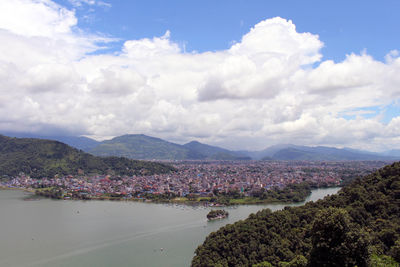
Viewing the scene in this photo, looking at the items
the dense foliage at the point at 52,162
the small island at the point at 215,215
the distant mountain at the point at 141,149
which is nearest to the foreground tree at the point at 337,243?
the small island at the point at 215,215

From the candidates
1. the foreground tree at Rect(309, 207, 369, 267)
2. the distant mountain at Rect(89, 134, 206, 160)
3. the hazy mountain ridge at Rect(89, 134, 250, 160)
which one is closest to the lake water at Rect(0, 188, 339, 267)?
the foreground tree at Rect(309, 207, 369, 267)

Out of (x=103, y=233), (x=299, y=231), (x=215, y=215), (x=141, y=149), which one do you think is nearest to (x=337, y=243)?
(x=299, y=231)

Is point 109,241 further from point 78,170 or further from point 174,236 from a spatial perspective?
point 78,170

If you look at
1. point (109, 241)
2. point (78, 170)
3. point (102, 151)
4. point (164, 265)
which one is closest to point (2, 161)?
point (78, 170)

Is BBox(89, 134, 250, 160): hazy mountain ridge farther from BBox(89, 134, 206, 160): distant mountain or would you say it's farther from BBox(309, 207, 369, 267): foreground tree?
BBox(309, 207, 369, 267): foreground tree

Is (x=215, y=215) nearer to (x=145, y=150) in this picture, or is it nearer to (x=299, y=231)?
(x=299, y=231)
